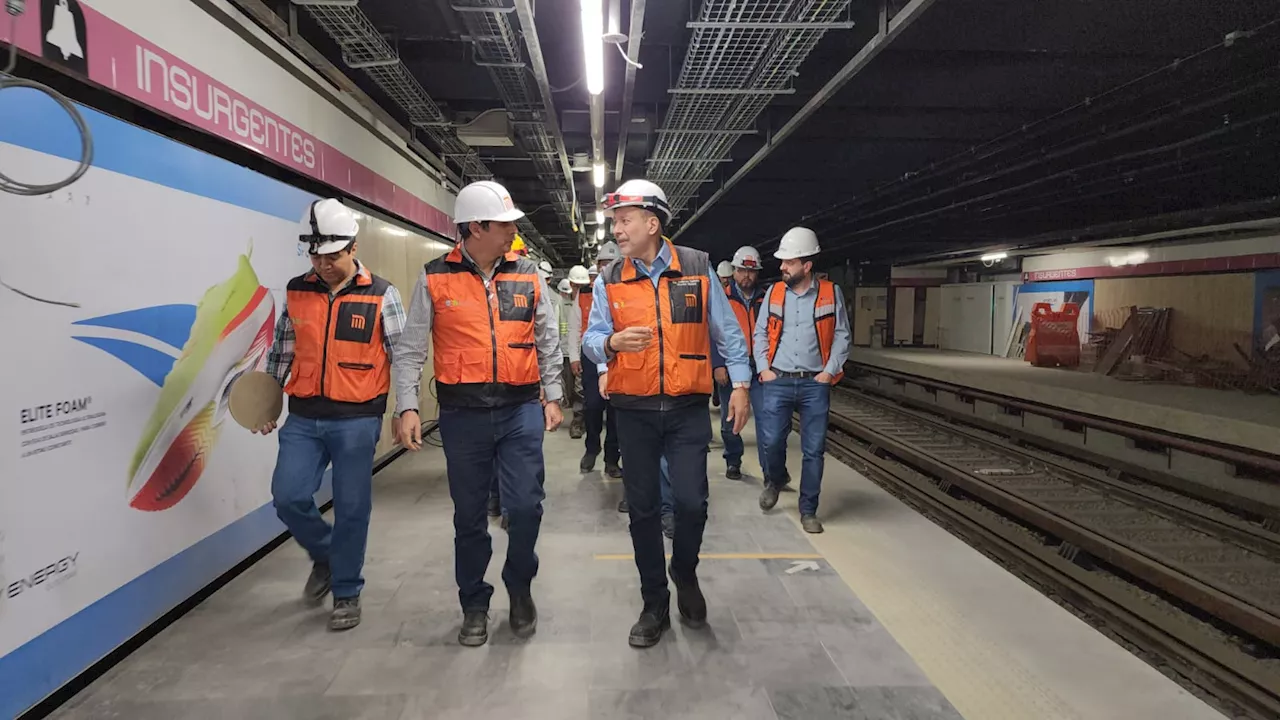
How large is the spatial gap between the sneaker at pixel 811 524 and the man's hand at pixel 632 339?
8.29 feet

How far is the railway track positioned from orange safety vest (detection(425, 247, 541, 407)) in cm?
362

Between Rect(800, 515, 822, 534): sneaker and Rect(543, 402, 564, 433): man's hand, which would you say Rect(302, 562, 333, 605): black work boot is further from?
Rect(800, 515, 822, 534): sneaker

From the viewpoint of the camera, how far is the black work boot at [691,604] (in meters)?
3.29

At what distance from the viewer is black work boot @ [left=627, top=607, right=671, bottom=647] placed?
10.1 feet

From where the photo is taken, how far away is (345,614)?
3273 millimetres

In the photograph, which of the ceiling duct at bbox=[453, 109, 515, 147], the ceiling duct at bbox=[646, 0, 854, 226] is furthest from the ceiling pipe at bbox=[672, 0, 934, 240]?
the ceiling duct at bbox=[453, 109, 515, 147]

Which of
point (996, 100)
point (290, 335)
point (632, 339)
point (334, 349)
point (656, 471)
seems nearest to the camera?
point (632, 339)

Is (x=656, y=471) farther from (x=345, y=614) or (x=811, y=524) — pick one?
(x=811, y=524)

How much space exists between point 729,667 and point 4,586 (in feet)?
8.50

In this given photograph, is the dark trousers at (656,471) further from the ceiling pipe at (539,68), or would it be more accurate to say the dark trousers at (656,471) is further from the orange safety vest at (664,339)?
the ceiling pipe at (539,68)

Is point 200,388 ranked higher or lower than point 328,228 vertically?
lower

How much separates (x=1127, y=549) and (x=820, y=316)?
8.69 ft

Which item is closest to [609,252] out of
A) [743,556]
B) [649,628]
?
[743,556]

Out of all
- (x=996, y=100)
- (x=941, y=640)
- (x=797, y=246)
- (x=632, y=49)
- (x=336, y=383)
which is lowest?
(x=941, y=640)
